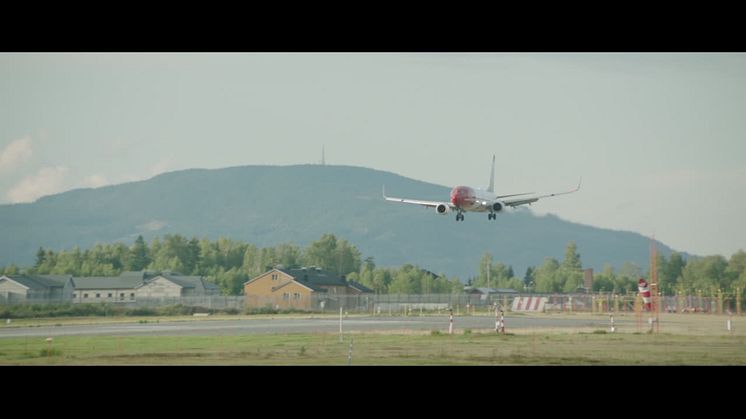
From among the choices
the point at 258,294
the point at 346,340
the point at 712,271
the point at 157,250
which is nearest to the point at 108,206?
the point at 157,250

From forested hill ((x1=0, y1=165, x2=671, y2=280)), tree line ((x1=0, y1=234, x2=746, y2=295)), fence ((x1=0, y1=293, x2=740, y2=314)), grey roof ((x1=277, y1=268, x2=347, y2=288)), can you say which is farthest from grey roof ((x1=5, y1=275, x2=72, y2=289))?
forested hill ((x1=0, y1=165, x2=671, y2=280))

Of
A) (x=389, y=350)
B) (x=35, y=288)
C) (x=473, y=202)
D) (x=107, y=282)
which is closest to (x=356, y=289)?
(x=107, y=282)

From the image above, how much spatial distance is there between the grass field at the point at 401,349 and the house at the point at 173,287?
40311 mm

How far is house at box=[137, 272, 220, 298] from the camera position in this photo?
73812 mm

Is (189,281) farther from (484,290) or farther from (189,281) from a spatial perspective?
Answer: (484,290)

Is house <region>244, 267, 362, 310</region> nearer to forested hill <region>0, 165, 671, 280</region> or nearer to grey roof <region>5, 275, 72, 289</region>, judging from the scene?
grey roof <region>5, 275, 72, 289</region>

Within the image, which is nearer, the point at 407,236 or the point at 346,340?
the point at 346,340

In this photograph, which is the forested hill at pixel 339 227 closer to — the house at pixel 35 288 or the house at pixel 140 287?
the house at pixel 140 287

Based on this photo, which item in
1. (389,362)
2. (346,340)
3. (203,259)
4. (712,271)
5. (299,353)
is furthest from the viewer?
(203,259)

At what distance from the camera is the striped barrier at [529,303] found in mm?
→ 62469

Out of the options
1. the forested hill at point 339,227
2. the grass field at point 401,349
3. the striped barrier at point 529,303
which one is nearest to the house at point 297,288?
the striped barrier at point 529,303

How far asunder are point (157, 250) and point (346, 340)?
63757 mm
